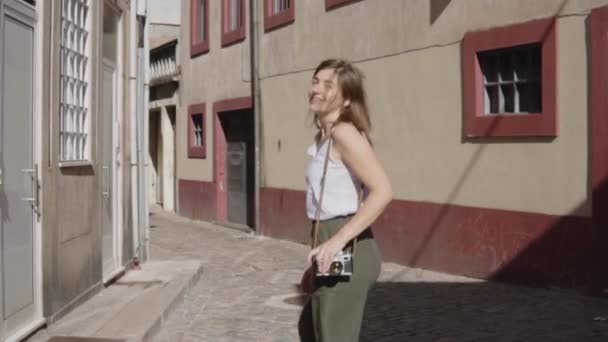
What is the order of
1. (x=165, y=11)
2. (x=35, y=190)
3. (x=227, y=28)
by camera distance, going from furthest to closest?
(x=165, y=11)
(x=227, y=28)
(x=35, y=190)

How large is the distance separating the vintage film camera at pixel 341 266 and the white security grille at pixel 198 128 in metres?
18.3

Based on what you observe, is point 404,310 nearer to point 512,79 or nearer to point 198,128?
point 512,79

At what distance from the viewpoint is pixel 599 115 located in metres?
9.35

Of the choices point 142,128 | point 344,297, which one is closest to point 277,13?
point 142,128

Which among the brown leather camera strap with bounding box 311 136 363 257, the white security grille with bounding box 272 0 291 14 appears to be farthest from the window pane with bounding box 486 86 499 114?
the brown leather camera strap with bounding box 311 136 363 257

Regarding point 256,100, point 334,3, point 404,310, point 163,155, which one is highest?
point 334,3

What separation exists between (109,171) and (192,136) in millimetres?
11934

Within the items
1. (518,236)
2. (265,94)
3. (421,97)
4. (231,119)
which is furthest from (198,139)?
(518,236)

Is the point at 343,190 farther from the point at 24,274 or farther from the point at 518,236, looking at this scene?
the point at 518,236

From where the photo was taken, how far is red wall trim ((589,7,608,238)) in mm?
9273

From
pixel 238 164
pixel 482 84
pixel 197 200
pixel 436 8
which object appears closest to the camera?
pixel 482 84

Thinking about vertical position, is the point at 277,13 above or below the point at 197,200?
above

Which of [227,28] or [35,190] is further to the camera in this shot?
[227,28]

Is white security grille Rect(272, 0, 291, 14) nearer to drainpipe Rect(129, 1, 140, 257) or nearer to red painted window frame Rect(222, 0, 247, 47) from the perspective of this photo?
red painted window frame Rect(222, 0, 247, 47)
